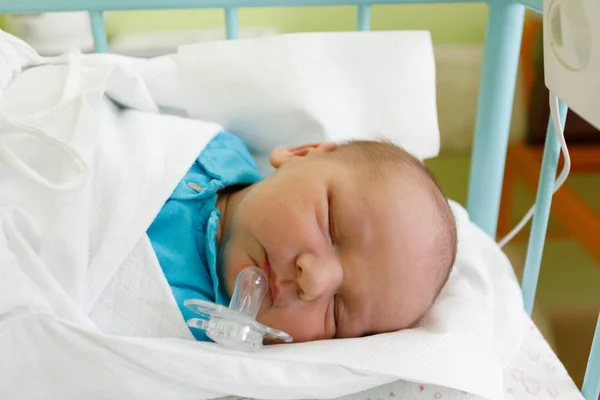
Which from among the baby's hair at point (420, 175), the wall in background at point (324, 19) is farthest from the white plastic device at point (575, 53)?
the wall in background at point (324, 19)

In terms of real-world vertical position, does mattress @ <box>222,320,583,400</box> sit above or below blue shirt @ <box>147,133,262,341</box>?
below

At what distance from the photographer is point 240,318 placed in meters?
0.63

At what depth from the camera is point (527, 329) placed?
2.85ft

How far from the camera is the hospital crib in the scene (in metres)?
0.86

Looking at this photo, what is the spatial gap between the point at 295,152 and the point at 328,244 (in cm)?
20

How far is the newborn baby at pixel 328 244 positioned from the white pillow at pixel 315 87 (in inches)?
7.5

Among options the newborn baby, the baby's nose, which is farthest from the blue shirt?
the baby's nose

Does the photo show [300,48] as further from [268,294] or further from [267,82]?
[268,294]

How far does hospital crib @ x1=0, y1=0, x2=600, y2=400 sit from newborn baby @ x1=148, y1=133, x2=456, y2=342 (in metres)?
0.19

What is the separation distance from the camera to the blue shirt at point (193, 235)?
711mm

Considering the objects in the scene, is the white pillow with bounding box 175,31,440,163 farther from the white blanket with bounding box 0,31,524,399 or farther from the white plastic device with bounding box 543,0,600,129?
the white plastic device with bounding box 543,0,600,129

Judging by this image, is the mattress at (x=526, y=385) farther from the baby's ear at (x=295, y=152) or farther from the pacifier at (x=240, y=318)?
the baby's ear at (x=295, y=152)

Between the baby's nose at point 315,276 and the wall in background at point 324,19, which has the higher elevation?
the wall in background at point 324,19

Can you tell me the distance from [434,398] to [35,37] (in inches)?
50.0
